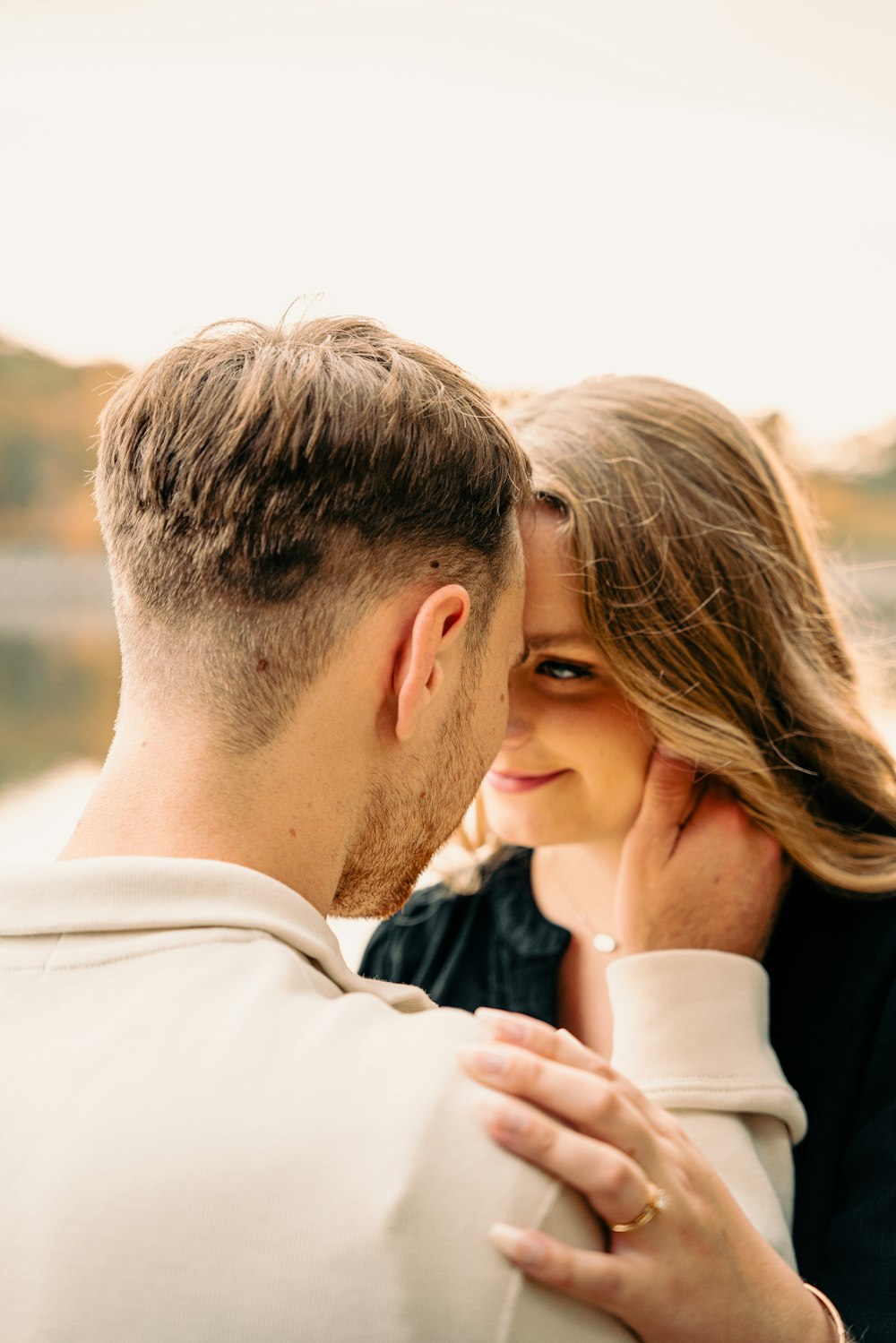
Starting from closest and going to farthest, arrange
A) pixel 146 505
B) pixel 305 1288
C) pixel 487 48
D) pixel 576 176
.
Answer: pixel 305 1288 < pixel 146 505 < pixel 576 176 < pixel 487 48

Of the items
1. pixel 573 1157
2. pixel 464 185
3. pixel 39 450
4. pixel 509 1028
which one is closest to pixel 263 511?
pixel 509 1028

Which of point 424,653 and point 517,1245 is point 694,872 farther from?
point 517,1245

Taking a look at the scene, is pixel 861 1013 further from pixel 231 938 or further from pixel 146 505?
pixel 146 505

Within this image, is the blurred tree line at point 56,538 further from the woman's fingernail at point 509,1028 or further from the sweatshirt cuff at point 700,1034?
the woman's fingernail at point 509,1028

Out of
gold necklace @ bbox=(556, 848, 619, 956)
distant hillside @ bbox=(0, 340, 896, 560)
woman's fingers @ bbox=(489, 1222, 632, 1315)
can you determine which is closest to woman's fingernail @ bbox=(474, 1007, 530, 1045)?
woman's fingers @ bbox=(489, 1222, 632, 1315)

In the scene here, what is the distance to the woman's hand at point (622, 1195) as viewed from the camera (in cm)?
87

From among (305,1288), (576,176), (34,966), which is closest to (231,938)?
(34,966)

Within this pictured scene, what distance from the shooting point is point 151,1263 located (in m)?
0.81

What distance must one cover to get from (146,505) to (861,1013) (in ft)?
4.09

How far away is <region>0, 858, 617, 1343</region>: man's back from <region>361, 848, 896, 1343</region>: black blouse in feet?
2.53

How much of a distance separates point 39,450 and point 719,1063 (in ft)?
57.8

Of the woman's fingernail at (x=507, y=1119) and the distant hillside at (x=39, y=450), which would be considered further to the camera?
the distant hillside at (x=39, y=450)

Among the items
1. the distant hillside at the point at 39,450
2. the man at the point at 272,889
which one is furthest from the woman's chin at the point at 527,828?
the distant hillside at the point at 39,450

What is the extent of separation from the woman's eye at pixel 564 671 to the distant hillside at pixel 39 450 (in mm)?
11697
